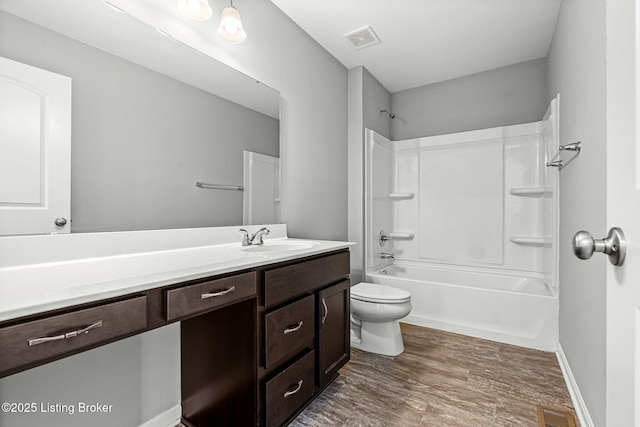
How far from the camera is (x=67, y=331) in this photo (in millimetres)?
729

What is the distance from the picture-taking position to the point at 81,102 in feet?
3.87

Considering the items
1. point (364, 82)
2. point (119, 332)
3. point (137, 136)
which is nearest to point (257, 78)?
point (137, 136)

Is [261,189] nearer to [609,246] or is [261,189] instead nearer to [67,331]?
[67,331]

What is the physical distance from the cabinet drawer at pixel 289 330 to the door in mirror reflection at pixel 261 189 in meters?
0.67

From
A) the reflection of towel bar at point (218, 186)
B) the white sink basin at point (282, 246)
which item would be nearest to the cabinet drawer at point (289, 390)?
the white sink basin at point (282, 246)

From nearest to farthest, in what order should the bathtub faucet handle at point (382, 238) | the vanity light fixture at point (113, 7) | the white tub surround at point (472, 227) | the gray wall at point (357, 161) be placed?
the vanity light fixture at point (113, 7)
the white tub surround at point (472, 227)
the gray wall at point (357, 161)
the bathtub faucet handle at point (382, 238)

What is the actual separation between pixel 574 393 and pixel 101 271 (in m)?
2.33

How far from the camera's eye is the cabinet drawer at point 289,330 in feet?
4.20

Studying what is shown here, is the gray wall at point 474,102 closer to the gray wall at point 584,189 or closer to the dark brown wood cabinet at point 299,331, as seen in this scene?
the gray wall at point 584,189

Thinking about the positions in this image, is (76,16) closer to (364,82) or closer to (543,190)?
(364,82)

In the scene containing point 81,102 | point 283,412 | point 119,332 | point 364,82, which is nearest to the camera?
point 119,332

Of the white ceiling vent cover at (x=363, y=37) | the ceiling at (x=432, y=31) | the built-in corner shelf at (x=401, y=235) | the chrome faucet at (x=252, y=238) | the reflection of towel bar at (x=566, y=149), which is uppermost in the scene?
the ceiling at (x=432, y=31)

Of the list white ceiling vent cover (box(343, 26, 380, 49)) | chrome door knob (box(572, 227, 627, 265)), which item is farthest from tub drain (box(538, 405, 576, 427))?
white ceiling vent cover (box(343, 26, 380, 49))

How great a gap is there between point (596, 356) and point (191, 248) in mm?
1899
